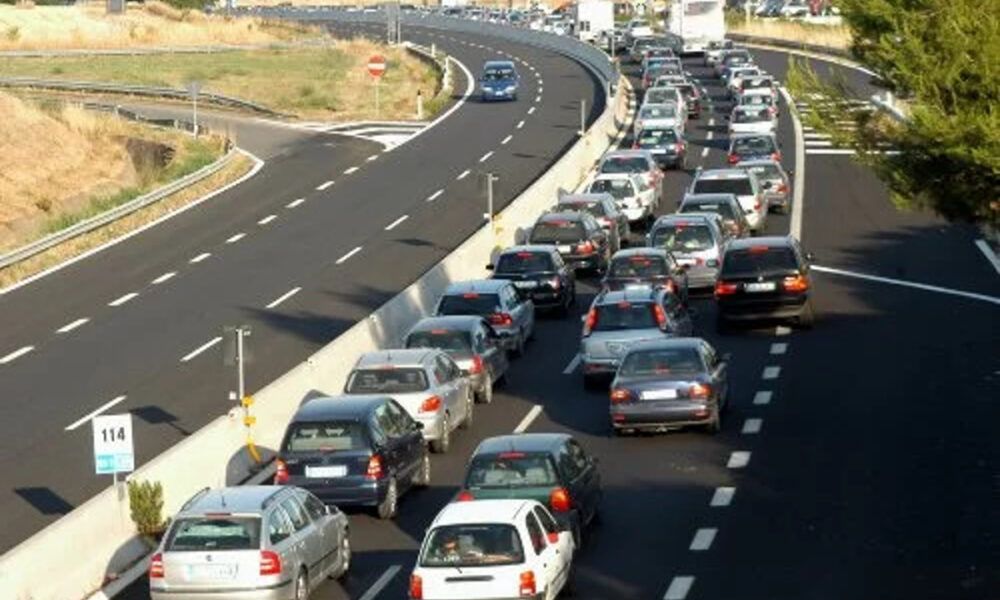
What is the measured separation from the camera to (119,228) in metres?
58.4

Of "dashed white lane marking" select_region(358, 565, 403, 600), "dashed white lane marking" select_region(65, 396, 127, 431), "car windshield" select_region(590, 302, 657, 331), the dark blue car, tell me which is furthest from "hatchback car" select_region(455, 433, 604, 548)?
the dark blue car

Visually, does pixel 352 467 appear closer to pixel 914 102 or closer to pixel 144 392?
pixel 914 102

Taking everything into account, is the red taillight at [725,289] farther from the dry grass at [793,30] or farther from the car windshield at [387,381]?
the dry grass at [793,30]

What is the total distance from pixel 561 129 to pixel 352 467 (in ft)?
164

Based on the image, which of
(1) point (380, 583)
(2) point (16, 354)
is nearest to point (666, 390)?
(1) point (380, 583)

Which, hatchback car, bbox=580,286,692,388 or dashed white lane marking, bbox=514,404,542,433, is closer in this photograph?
dashed white lane marking, bbox=514,404,542,433

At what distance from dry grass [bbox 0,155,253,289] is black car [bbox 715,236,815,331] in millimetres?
17246

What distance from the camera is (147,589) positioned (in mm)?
Result: 25922

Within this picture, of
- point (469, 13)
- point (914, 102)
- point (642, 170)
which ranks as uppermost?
point (914, 102)

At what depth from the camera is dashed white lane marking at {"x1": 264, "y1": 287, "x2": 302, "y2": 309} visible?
46.8 m

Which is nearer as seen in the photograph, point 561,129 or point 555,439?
point 555,439

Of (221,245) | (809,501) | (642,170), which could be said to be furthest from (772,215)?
(809,501)

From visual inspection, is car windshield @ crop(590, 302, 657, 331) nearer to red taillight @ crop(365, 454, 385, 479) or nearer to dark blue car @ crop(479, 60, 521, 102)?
red taillight @ crop(365, 454, 385, 479)

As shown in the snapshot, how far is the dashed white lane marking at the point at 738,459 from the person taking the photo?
31.2 m
